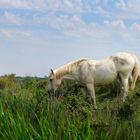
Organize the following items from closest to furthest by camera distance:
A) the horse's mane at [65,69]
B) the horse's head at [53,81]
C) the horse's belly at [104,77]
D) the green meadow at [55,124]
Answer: the green meadow at [55,124] → the horse's head at [53,81] → the horse's mane at [65,69] → the horse's belly at [104,77]

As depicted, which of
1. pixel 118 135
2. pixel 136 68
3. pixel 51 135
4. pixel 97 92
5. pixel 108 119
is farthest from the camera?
pixel 97 92

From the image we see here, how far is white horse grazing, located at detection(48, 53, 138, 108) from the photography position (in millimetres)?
19484

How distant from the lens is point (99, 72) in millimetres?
20375

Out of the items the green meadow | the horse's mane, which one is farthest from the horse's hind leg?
the green meadow

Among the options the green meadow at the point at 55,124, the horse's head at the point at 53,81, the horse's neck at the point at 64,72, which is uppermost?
the horse's neck at the point at 64,72

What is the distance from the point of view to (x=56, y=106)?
9.72 meters

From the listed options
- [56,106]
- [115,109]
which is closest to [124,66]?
[115,109]

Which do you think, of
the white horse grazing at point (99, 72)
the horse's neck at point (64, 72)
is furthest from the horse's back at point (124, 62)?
the horse's neck at point (64, 72)

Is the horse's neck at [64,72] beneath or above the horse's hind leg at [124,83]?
above

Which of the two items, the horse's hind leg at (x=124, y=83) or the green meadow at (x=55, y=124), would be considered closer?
the green meadow at (x=55, y=124)

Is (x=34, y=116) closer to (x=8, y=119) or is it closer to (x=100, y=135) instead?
(x=8, y=119)

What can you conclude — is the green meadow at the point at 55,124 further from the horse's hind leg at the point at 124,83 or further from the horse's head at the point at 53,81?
the horse's hind leg at the point at 124,83

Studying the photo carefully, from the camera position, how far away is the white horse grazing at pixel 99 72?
19.5m

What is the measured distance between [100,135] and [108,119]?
846mm
